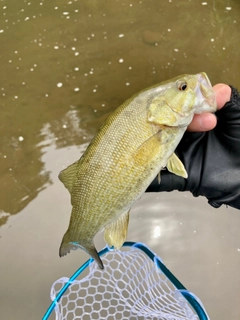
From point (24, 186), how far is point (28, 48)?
65.5 inches

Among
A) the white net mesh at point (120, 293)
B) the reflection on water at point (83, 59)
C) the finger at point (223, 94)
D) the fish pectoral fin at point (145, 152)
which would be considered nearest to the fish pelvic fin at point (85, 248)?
the fish pectoral fin at point (145, 152)

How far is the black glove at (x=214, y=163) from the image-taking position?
63.1 inches

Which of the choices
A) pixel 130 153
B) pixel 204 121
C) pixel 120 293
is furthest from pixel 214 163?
pixel 120 293

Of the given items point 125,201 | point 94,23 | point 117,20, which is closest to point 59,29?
point 94,23

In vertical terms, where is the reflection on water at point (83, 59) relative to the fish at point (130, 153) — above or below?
below

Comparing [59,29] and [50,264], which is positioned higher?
[59,29]

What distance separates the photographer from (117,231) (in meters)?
1.39

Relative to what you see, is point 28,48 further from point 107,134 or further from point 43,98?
point 107,134

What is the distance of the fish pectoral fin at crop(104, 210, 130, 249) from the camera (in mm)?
1388

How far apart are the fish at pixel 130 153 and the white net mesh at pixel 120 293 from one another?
0.66 m

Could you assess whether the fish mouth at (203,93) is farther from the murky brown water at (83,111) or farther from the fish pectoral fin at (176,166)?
the murky brown water at (83,111)

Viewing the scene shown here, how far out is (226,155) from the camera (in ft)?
5.34

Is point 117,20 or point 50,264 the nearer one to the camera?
point 50,264

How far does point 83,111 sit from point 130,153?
1616 mm
